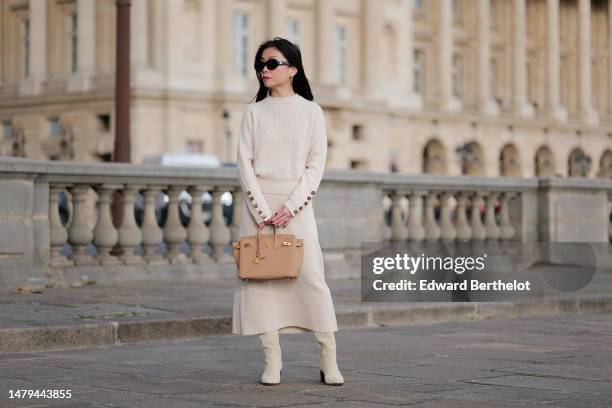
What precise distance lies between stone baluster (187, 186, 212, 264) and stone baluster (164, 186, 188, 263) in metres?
0.16

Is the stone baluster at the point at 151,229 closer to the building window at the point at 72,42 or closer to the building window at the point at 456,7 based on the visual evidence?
the building window at the point at 72,42

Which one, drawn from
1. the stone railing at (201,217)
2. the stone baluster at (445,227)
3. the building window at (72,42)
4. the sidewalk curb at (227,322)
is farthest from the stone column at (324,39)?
the sidewalk curb at (227,322)

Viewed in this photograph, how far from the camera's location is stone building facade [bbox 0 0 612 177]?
57250 mm

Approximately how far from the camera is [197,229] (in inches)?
645

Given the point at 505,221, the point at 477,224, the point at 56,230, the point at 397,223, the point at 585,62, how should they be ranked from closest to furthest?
1. the point at 56,230
2. the point at 397,223
3. the point at 477,224
4. the point at 505,221
5. the point at 585,62

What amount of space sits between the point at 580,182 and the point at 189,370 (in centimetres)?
1210

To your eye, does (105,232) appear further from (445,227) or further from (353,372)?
(353,372)

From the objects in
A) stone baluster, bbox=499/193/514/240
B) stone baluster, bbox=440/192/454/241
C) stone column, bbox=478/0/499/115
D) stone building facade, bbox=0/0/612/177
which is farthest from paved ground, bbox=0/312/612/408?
stone column, bbox=478/0/499/115

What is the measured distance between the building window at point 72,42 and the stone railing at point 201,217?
130ft

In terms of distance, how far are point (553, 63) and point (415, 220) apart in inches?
2583

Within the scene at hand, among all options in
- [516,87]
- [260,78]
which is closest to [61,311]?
[260,78]

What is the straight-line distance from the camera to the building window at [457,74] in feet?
256

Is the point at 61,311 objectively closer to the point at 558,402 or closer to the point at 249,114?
the point at 249,114

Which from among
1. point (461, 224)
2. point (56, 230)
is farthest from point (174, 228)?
point (461, 224)
